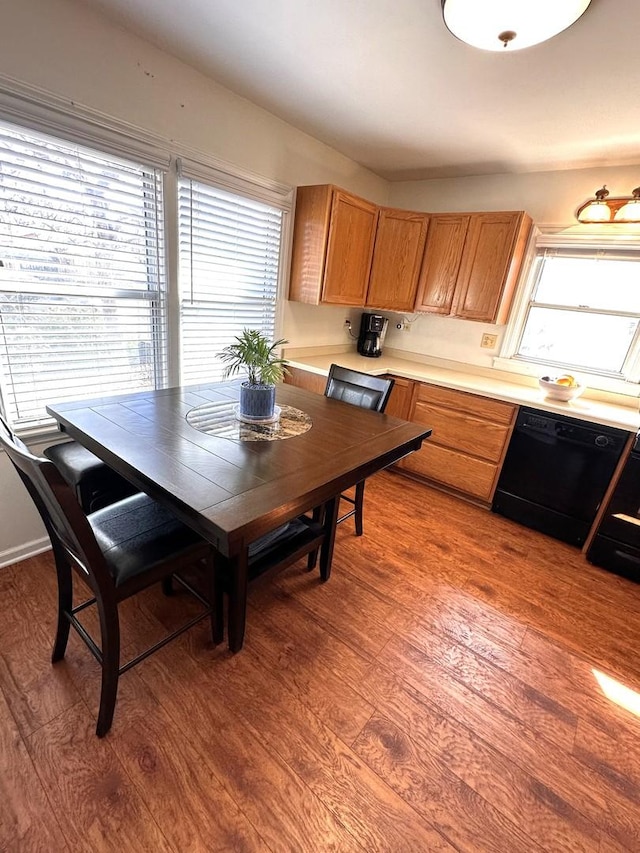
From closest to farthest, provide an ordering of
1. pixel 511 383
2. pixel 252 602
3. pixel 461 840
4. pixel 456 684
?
pixel 461 840, pixel 456 684, pixel 252 602, pixel 511 383

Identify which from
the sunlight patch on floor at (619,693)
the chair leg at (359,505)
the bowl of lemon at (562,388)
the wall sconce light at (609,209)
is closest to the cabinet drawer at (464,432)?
the bowl of lemon at (562,388)

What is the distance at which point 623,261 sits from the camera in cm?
264

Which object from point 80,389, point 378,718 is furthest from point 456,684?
point 80,389

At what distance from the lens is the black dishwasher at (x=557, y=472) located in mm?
2334

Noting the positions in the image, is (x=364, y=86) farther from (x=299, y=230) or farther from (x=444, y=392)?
(x=444, y=392)

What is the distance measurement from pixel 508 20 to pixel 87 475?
2354 mm

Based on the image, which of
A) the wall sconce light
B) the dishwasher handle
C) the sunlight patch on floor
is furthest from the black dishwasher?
the wall sconce light

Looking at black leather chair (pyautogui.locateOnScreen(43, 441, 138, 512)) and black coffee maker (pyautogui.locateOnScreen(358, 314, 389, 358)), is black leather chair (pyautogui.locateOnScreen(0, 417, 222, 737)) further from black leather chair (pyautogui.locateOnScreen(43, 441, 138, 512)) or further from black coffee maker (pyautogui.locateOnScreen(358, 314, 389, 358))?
black coffee maker (pyautogui.locateOnScreen(358, 314, 389, 358))

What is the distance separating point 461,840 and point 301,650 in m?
0.74

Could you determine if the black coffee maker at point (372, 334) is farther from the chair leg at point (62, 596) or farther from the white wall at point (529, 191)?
the chair leg at point (62, 596)

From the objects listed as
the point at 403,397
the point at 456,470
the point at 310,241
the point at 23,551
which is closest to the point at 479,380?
the point at 403,397

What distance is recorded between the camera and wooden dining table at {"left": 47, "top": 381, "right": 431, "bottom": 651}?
109 cm

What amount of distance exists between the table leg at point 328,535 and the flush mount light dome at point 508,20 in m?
1.85

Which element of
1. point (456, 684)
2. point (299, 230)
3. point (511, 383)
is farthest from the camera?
point (511, 383)
